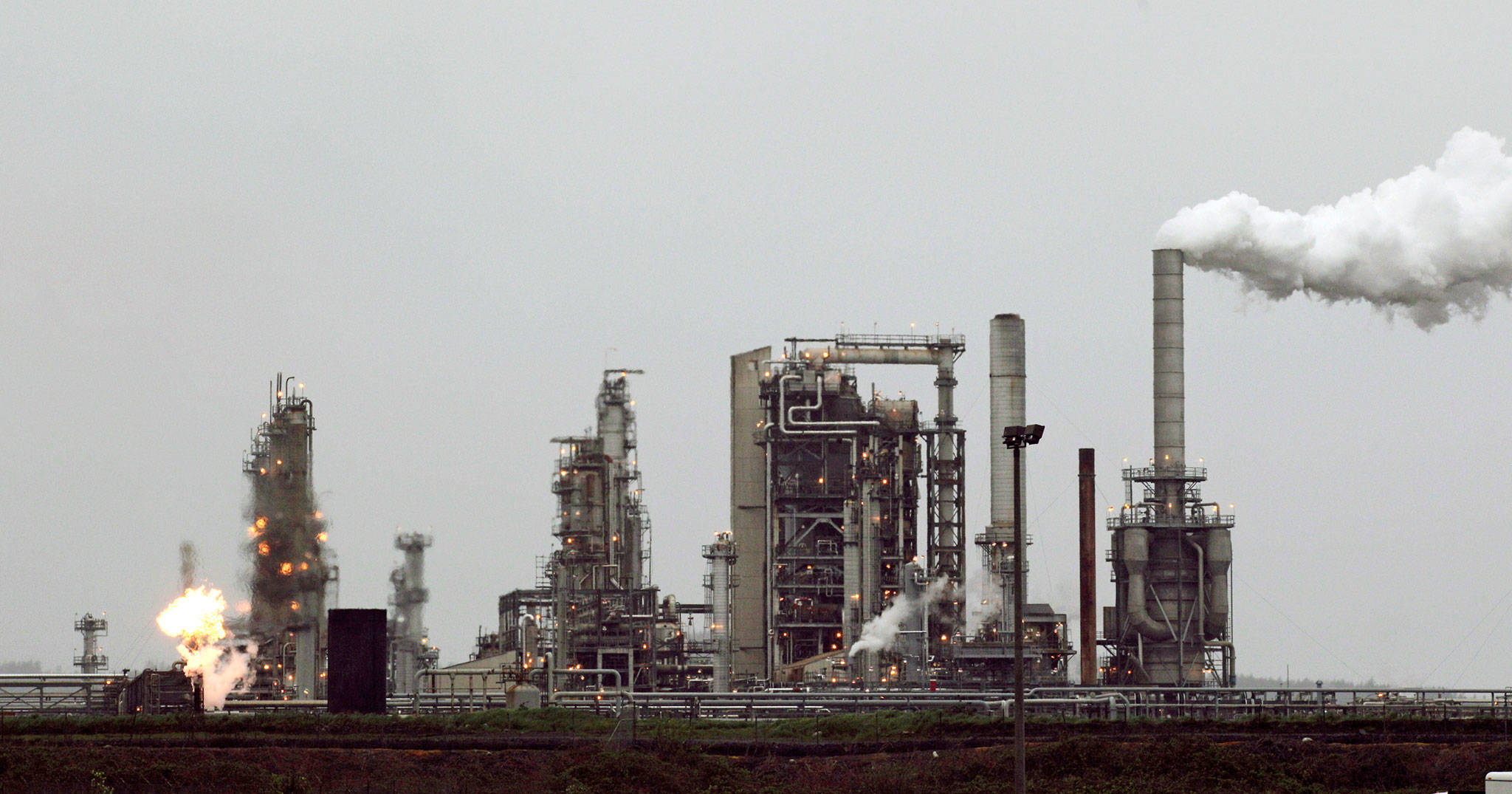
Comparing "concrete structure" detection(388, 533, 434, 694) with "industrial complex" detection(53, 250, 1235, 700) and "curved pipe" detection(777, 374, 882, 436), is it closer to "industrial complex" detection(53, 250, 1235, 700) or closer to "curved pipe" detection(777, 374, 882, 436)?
"industrial complex" detection(53, 250, 1235, 700)

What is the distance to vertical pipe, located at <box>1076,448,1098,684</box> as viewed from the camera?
73500 mm

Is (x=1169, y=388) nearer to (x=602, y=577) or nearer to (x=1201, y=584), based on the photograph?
(x=1201, y=584)

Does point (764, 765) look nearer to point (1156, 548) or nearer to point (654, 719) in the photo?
point (654, 719)

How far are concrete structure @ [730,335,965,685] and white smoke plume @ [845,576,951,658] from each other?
798mm

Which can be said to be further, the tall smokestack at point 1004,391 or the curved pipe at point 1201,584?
the tall smokestack at point 1004,391

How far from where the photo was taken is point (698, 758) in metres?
36.7

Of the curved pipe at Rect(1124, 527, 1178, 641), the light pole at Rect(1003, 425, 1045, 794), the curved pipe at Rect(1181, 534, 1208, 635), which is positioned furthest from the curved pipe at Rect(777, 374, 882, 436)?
the light pole at Rect(1003, 425, 1045, 794)

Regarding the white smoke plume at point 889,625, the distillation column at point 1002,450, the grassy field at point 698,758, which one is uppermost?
the distillation column at point 1002,450

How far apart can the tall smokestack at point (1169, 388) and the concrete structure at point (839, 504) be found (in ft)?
30.0

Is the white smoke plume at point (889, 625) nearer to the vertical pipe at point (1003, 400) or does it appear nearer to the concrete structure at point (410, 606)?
the vertical pipe at point (1003, 400)

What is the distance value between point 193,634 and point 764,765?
30.7 meters

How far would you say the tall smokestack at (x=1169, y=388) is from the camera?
76.1m

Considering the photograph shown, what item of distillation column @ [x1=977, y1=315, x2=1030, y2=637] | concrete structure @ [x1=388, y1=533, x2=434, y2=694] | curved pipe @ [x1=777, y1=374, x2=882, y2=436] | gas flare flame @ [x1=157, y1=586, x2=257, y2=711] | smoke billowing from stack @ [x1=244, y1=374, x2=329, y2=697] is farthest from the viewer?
concrete structure @ [x1=388, y1=533, x2=434, y2=694]

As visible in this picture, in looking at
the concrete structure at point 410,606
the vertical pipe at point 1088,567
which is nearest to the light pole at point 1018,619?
the vertical pipe at point 1088,567
